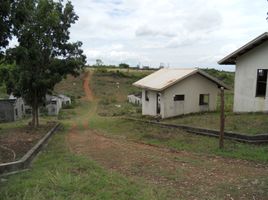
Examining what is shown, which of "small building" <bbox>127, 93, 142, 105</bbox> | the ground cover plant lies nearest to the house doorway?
the ground cover plant

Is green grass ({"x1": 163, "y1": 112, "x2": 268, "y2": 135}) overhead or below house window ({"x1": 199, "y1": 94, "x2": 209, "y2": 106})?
below

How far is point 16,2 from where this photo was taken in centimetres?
1048

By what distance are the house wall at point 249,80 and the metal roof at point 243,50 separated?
9.0 inches

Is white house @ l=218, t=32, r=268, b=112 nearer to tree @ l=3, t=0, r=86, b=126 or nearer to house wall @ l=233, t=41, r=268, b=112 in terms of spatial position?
house wall @ l=233, t=41, r=268, b=112

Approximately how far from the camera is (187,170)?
9.80 meters

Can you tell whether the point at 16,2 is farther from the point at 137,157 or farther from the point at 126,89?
the point at 126,89

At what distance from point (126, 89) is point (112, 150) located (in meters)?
45.9

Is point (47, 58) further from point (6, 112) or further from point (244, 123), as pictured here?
point (244, 123)

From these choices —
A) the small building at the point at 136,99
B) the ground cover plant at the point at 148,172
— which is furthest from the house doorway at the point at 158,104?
the small building at the point at 136,99

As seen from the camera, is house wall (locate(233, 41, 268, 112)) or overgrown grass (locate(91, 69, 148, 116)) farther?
overgrown grass (locate(91, 69, 148, 116))

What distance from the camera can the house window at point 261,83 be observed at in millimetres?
20237

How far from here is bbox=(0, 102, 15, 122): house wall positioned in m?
31.0

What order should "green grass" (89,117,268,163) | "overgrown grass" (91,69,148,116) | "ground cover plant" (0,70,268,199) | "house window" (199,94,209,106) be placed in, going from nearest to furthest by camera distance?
"ground cover plant" (0,70,268,199), "green grass" (89,117,268,163), "house window" (199,94,209,106), "overgrown grass" (91,69,148,116)

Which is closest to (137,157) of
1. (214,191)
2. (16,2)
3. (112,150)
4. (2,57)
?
(112,150)
